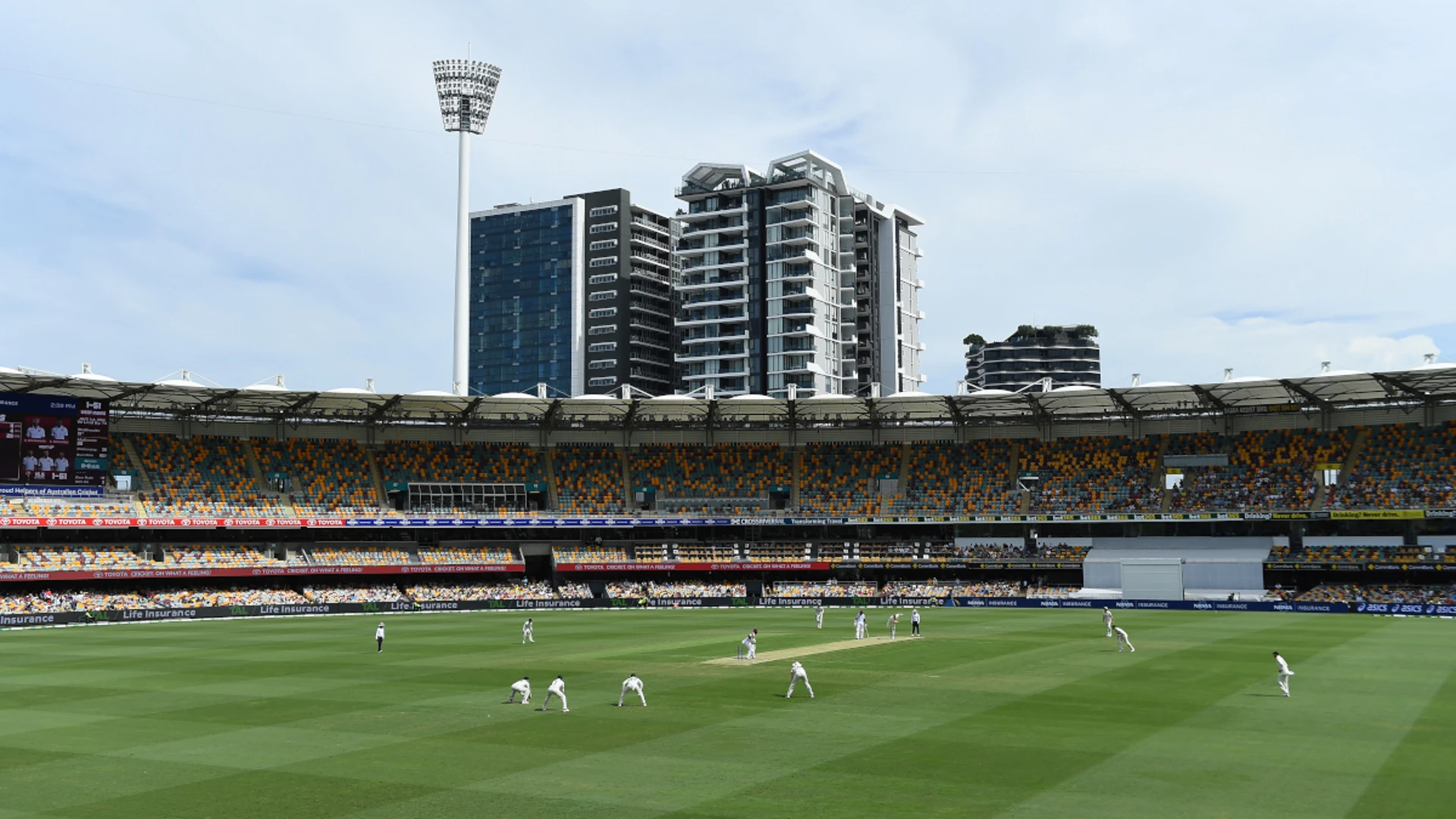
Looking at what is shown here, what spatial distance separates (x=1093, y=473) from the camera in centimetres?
8500

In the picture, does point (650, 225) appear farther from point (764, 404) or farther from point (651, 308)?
point (764, 404)

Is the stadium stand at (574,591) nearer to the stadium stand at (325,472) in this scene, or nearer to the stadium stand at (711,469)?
the stadium stand at (711,469)

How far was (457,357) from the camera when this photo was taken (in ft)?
376

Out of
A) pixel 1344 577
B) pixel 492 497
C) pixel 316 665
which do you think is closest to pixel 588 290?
pixel 492 497

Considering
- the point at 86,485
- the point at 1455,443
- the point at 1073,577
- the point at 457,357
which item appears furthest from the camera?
the point at 457,357

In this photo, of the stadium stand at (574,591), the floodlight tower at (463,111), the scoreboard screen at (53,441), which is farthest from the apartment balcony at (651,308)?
the scoreboard screen at (53,441)

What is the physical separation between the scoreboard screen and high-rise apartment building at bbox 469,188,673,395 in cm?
9763

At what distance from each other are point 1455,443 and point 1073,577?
84.5ft

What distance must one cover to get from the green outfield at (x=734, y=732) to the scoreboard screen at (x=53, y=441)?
2312cm

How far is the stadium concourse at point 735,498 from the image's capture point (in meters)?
71.2

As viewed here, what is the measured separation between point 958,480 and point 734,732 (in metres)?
64.0

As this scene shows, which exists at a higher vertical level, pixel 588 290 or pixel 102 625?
pixel 588 290

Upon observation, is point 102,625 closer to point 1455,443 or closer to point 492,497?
point 492,497

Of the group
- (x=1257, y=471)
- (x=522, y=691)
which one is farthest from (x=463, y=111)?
(x=522, y=691)
